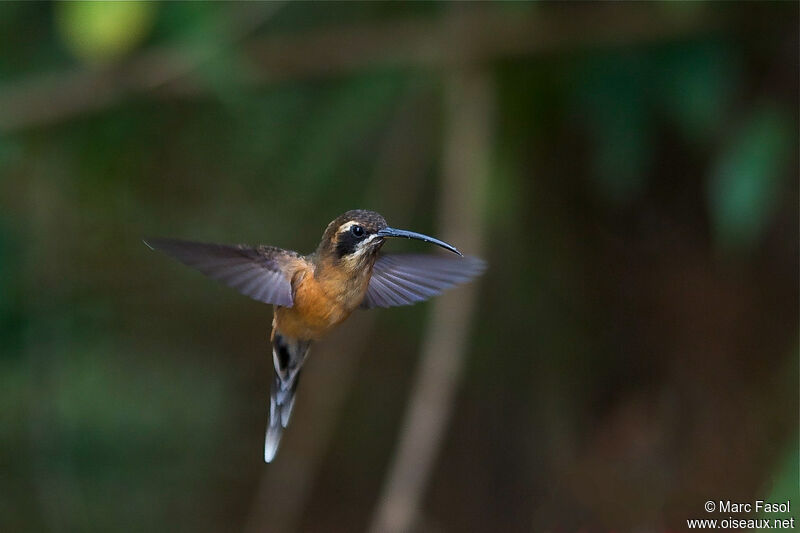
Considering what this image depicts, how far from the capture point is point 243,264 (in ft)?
3.96

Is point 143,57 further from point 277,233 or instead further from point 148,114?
point 277,233

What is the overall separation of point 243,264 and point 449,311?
1.24 m

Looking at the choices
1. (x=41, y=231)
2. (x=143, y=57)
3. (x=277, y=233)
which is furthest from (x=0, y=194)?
(x=277, y=233)

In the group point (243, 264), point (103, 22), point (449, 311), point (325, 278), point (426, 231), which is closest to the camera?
point (243, 264)

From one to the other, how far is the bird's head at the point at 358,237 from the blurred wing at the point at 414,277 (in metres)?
0.07

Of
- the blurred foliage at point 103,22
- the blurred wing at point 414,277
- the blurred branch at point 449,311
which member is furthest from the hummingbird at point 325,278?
the blurred branch at point 449,311

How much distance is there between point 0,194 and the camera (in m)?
2.59

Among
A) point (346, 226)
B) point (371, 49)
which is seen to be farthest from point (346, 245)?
point (371, 49)

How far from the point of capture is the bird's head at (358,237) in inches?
47.1

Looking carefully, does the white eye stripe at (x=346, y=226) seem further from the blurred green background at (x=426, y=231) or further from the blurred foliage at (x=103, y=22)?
the blurred green background at (x=426, y=231)

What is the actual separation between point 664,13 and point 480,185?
0.57 meters

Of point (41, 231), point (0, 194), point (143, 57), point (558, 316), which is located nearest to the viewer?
point (143, 57)

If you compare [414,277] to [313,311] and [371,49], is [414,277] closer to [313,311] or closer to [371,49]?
[313,311]

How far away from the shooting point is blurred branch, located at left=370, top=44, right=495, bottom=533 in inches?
87.5
